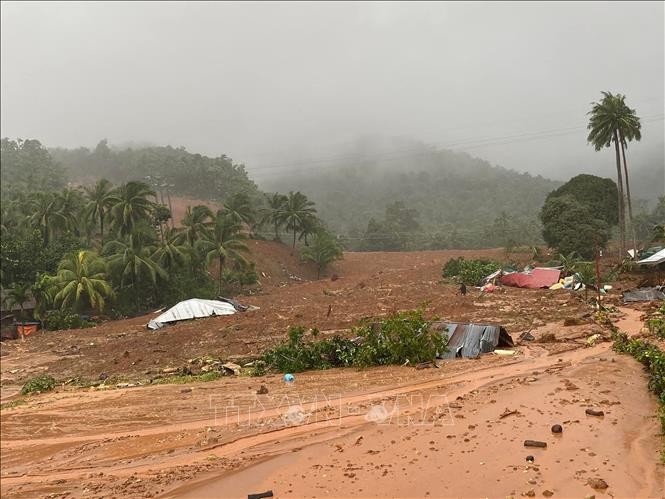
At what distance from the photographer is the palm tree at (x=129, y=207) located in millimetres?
38156

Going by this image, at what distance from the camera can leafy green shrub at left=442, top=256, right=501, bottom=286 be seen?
108 feet

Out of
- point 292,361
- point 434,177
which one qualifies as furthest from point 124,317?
point 434,177

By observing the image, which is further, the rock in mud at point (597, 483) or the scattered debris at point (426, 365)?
the scattered debris at point (426, 365)

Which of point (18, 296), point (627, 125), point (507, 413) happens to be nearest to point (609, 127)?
point (627, 125)

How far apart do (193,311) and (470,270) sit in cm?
1829

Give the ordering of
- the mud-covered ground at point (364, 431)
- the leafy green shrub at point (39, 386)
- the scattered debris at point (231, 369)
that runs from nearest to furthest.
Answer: the mud-covered ground at point (364, 431)
the scattered debris at point (231, 369)
the leafy green shrub at point (39, 386)

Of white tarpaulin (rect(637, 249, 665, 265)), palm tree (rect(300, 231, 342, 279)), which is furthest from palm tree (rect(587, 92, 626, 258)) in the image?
palm tree (rect(300, 231, 342, 279))

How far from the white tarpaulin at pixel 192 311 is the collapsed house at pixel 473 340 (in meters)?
16.5

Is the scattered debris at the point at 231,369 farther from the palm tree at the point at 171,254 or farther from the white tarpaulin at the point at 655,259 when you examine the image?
the white tarpaulin at the point at 655,259

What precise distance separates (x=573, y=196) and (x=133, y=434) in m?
37.7

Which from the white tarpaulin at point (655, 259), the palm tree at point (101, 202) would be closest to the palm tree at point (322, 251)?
the palm tree at point (101, 202)

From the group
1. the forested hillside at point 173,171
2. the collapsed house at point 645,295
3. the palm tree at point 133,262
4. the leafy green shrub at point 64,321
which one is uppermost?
the forested hillside at point 173,171

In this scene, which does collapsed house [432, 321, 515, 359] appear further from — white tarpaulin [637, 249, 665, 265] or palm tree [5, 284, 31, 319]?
palm tree [5, 284, 31, 319]

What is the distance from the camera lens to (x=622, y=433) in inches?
279
